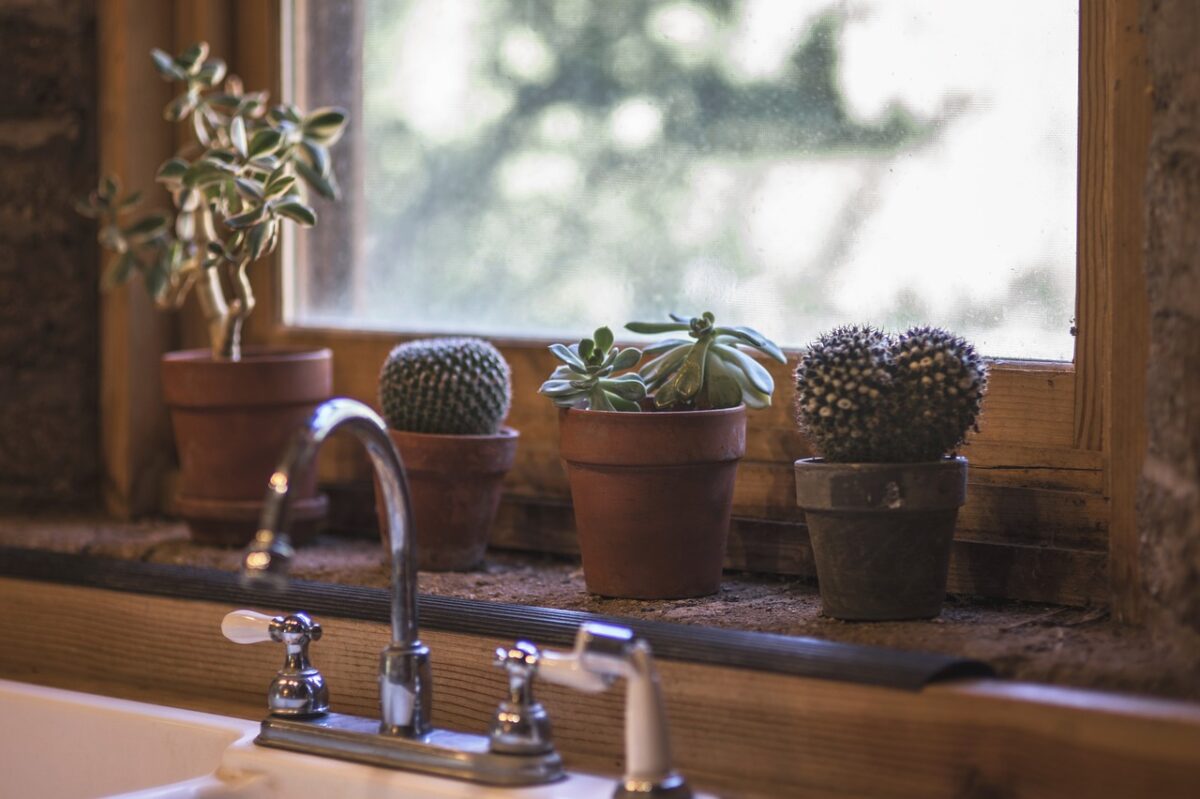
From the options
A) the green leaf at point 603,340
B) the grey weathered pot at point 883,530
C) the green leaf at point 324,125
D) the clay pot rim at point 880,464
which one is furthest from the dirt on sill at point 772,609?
the green leaf at point 324,125

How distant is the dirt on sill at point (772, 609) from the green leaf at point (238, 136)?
44 centimetres

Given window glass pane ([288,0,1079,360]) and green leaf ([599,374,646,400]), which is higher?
window glass pane ([288,0,1079,360])

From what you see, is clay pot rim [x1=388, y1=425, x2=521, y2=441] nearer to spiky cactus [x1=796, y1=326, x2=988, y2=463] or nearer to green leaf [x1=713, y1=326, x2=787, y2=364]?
green leaf [x1=713, y1=326, x2=787, y2=364]

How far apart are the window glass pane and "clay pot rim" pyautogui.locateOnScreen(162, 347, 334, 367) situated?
8cm

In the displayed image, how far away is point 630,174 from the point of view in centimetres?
153

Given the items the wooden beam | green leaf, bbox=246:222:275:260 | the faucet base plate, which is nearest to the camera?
the wooden beam

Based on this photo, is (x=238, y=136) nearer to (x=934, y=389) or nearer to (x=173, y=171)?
(x=173, y=171)

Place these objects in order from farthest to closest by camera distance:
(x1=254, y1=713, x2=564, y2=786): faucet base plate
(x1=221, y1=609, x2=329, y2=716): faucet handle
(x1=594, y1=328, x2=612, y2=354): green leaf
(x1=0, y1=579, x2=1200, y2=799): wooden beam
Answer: (x1=594, y1=328, x2=612, y2=354): green leaf → (x1=221, y1=609, x2=329, y2=716): faucet handle → (x1=254, y1=713, x2=564, y2=786): faucet base plate → (x1=0, y1=579, x2=1200, y2=799): wooden beam

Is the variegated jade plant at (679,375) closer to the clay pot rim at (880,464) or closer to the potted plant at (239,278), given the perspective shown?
the clay pot rim at (880,464)

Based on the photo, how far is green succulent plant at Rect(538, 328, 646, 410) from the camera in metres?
1.28

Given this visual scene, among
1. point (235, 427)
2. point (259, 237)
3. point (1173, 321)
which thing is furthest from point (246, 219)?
point (1173, 321)

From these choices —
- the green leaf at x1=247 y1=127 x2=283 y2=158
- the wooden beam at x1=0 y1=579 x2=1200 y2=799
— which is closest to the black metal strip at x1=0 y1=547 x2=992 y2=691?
the wooden beam at x1=0 y1=579 x2=1200 y2=799

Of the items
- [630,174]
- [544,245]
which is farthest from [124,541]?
[630,174]

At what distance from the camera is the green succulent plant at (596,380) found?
4.19ft
